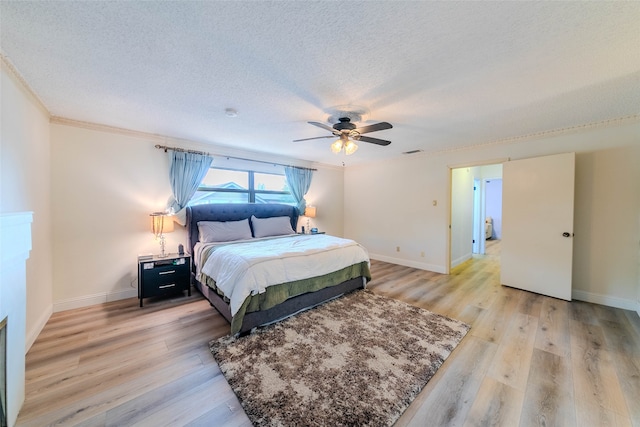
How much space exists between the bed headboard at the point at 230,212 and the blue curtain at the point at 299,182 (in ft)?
0.84

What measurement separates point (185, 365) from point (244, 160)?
11.0 feet

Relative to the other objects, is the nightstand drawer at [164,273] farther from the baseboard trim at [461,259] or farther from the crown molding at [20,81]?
the baseboard trim at [461,259]

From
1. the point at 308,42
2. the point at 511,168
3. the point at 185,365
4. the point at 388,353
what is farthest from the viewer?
the point at 511,168

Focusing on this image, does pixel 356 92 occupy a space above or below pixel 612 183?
above

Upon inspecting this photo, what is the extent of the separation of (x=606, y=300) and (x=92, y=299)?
673cm

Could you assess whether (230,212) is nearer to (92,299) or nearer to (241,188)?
(241,188)

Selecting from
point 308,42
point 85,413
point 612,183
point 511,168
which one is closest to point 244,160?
point 308,42

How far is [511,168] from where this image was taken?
363 cm

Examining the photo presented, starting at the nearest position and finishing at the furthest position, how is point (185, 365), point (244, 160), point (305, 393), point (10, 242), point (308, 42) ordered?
point (10, 242), point (308, 42), point (305, 393), point (185, 365), point (244, 160)

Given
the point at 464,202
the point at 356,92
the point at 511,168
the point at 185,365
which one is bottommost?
the point at 185,365

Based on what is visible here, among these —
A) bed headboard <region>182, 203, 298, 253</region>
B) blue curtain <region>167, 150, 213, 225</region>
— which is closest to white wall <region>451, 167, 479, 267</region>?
bed headboard <region>182, 203, 298, 253</region>

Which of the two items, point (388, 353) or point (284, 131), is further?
point (284, 131)

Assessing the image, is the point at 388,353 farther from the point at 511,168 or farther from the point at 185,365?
the point at 511,168

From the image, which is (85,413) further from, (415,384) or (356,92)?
(356,92)
